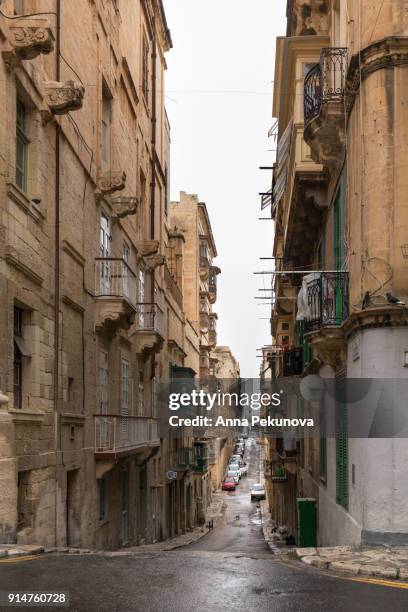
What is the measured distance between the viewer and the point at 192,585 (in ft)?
27.6

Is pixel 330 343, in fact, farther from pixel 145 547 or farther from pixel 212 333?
pixel 212 333

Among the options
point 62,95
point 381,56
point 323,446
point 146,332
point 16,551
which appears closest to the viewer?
point 16,551

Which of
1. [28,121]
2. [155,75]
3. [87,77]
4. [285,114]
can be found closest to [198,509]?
[155,75]

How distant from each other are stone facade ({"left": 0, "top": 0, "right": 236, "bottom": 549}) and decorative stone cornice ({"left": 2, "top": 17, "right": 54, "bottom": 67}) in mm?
20

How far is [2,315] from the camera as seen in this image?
1212 cm

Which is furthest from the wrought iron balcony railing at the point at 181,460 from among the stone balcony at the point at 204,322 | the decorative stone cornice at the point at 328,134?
the decorative stone cornice at the point at 328,134

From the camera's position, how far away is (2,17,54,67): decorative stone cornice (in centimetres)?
1219

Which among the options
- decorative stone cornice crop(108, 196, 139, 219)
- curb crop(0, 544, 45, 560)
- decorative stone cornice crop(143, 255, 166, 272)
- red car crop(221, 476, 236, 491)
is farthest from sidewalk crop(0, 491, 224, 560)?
decorative stone cornice crop(143, 255, 166, 272)

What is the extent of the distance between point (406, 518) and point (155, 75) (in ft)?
77.5

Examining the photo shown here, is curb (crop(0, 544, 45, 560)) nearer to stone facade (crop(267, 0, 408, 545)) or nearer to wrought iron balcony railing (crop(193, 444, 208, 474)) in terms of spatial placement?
stone facade (crop(267, 0, 408, 545))

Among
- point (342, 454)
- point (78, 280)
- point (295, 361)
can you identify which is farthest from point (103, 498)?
point (295, 361)

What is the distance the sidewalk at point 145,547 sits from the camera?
35.5 ft

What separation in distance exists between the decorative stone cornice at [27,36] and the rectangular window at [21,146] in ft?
5.21

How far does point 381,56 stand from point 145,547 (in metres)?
16.9
